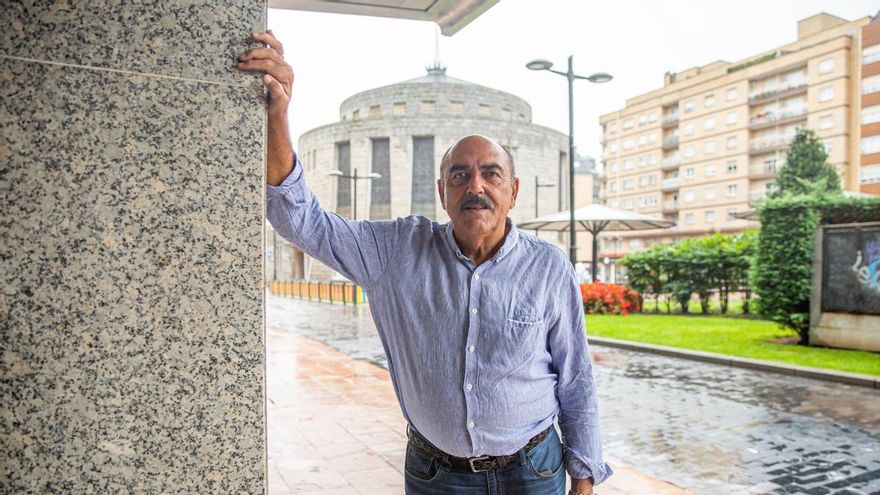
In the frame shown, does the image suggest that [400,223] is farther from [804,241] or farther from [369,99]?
[369,99]

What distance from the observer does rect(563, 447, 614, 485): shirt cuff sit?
7.09ft

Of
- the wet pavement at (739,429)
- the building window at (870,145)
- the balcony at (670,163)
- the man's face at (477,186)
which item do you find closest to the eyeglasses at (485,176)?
the man's face at (477,186)

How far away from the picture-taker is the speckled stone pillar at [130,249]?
129cm

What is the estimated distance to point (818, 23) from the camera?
5916 cm

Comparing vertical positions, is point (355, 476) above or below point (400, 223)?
below

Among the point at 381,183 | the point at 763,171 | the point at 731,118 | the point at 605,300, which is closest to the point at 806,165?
the point at 763,171

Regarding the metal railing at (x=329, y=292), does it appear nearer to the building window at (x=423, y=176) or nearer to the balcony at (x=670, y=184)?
the building window at (x=423, y=176)

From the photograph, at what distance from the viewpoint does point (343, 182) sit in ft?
189

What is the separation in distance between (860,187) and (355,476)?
60.2 m

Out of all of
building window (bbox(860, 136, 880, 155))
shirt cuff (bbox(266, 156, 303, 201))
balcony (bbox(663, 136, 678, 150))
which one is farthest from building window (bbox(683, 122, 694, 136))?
shirt cuff (bbox(266, 156, 303, 201))

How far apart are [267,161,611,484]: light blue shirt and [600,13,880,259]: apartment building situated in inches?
1877

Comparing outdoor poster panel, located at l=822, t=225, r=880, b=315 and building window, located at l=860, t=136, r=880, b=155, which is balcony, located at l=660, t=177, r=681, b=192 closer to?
building window, located at l=860, t=136, r=880, b=155

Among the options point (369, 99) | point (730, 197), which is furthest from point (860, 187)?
point (369, 99)

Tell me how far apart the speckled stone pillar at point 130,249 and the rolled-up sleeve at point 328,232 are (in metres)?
0.24
